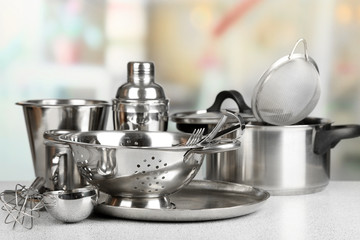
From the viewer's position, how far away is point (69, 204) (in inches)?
51.4

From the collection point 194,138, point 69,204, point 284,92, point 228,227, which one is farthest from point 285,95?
point 69,204

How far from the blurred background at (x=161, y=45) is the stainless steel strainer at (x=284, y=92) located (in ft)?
1.39

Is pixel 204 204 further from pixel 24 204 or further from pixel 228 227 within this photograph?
pixel 24 204

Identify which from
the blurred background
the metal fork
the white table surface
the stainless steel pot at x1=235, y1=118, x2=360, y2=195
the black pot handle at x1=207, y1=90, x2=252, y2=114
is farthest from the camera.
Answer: the blurred background

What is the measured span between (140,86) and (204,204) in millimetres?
308

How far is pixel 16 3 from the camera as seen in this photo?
2053 millimetres

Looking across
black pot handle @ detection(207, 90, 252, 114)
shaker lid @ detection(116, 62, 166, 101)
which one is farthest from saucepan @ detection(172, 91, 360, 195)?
shaker lid @ detection(116, 62, 166, 101)

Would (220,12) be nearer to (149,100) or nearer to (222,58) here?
(222,58)

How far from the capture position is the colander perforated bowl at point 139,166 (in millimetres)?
1330

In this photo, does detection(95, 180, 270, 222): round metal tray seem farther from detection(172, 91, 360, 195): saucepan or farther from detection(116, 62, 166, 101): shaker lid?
detection(116, 62, 166, 101): shaker lid

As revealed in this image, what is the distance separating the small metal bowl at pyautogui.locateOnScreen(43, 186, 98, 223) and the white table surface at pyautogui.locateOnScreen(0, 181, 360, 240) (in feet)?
0.06

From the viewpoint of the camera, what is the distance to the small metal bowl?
131 centimetres

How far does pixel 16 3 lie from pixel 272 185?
902 millimetres

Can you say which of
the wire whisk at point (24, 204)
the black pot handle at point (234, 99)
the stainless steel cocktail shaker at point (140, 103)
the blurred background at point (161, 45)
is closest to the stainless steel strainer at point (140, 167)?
the wire whisk at point (24, 204)
